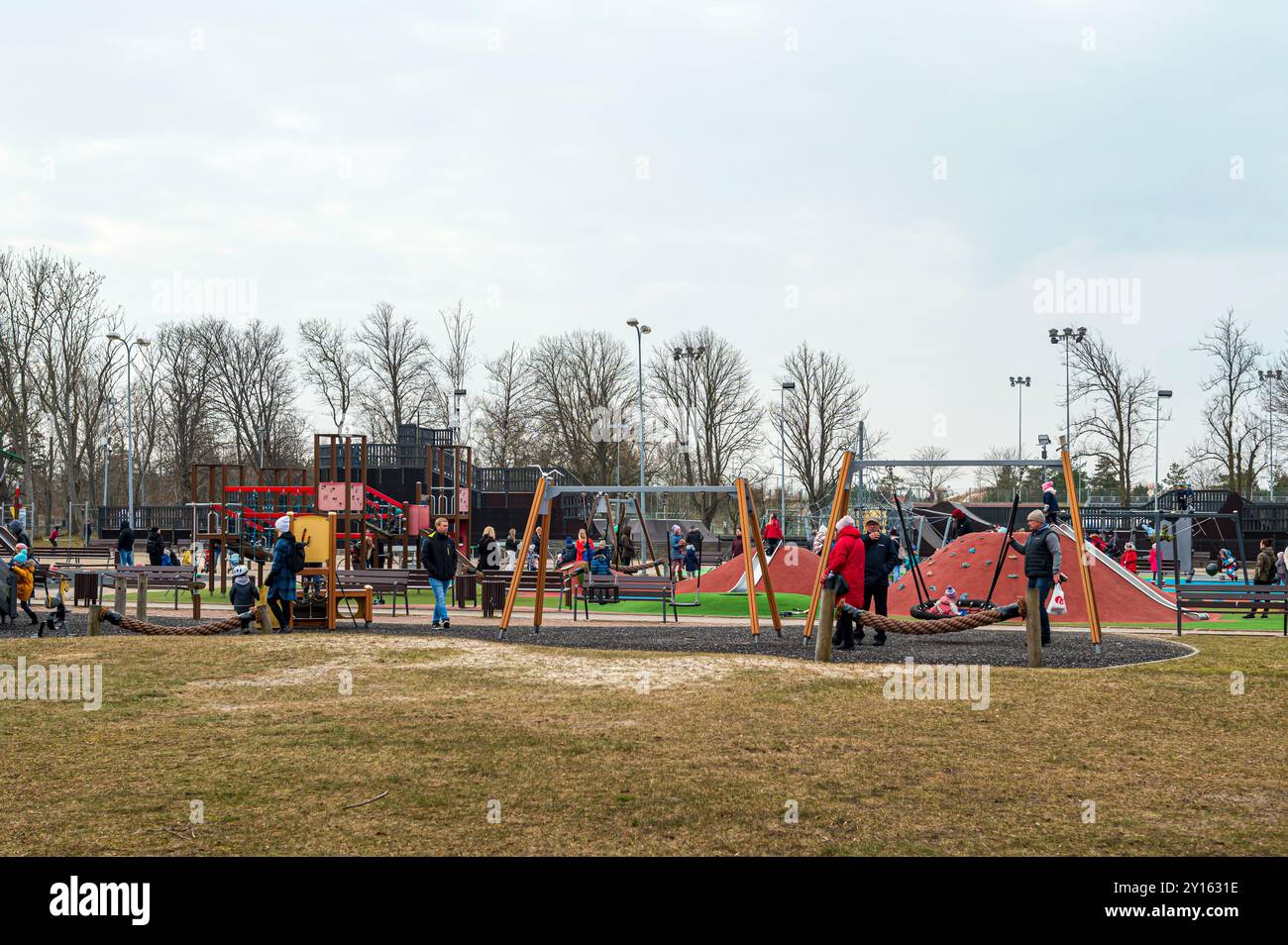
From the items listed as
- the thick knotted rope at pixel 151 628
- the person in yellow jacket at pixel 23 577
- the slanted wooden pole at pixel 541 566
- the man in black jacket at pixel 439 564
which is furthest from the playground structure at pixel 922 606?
the person in yellow jacket at pixel 23 577

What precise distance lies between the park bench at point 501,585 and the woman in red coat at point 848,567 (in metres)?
7.22

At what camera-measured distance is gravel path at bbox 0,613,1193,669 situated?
576 inches

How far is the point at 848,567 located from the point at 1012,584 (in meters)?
8.84

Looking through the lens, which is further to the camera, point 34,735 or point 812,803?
point 34,735

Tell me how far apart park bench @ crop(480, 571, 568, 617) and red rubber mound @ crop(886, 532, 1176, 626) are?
656 centimetres

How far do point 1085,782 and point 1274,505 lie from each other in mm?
49828

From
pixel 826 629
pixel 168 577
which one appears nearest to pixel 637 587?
pixel 826 629

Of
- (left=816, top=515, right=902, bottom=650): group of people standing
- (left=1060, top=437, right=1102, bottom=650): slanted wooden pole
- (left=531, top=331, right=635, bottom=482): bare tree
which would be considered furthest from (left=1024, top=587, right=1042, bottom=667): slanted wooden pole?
(left=531, top=331, right=635, bottom=482): bare tree

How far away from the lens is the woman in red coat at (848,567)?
50.1ft

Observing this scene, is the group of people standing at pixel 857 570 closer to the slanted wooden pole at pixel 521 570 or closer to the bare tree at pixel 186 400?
the slanted wooden pole at pixel 521 570

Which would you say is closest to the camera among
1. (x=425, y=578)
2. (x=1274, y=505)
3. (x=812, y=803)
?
(x=812, y=803)
